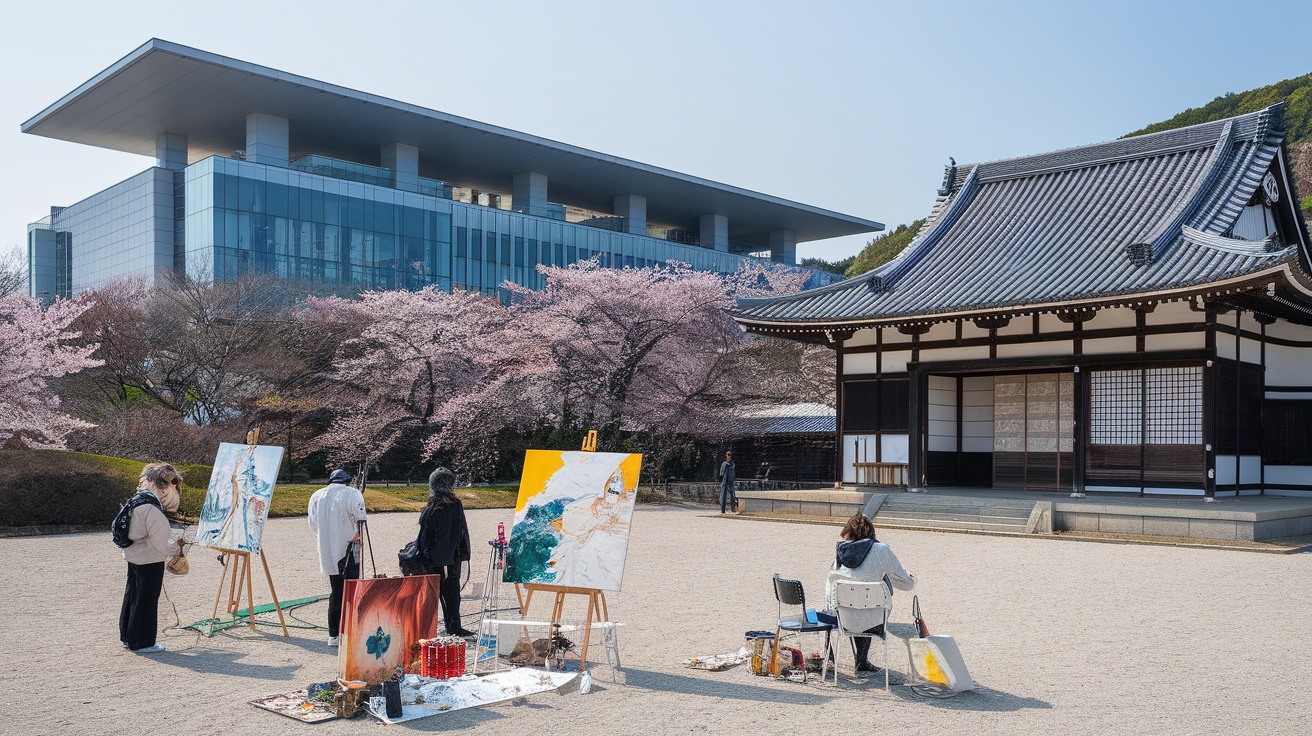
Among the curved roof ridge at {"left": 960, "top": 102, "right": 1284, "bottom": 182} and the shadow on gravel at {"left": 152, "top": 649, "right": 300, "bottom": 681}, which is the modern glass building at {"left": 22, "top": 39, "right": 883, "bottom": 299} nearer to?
the curved roof ridge at {"left": 960, "top": 102, "right": 1284, "bottom": 182}

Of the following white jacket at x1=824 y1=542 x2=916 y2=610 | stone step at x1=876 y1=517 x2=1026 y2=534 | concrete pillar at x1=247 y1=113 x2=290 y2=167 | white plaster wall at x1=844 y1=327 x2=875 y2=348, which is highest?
concrete pillar at x1=247 y1=113 x2=290 y2=167

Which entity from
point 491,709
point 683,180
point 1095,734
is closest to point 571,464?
point 491,709

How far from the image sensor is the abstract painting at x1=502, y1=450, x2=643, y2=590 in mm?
7680

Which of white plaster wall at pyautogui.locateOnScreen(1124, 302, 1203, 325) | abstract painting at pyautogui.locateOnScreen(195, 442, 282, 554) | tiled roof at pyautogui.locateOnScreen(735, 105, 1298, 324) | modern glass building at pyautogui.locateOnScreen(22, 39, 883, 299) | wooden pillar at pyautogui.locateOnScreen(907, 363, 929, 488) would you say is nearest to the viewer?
abstract painting at pyautogui.locateOnScreen(195, 442, 282, 554)

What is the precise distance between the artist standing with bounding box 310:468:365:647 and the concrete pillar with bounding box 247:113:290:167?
1644 inches

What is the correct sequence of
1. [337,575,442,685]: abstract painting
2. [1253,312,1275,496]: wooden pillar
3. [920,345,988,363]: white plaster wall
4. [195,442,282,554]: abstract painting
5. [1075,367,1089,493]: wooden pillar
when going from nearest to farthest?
[337,575,442,685]: abstract painting, [195,442,282,554]: abstract painting, [1075,367,1089,493]: wooden pillar, [1253,312,1275,496]: wooden pillar, [920,345,988,363]: white plaster wall

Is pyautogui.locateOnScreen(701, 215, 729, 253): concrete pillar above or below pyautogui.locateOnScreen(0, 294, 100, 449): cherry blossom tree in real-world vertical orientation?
above

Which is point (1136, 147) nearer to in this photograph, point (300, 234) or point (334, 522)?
point (334, 522)

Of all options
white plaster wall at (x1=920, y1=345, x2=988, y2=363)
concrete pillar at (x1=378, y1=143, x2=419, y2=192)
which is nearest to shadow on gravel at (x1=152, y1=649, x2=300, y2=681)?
white plaster wall at (x1=920, y1=345, x2=988, y2=363)

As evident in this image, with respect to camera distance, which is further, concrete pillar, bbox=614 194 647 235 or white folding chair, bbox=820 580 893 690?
concrete pillar, bbox=614 194 647 235

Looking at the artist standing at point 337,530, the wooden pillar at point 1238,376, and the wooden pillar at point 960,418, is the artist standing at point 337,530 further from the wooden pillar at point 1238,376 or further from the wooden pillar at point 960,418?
the wooden pillar at point 1238,376

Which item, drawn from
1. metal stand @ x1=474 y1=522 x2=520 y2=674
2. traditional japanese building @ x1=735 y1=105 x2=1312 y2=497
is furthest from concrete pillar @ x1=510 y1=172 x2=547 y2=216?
metal stand @ x1=474 y1=522 x2=520 y2=674

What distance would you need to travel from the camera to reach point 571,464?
26.7 ft

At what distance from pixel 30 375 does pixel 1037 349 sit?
21.2 m
